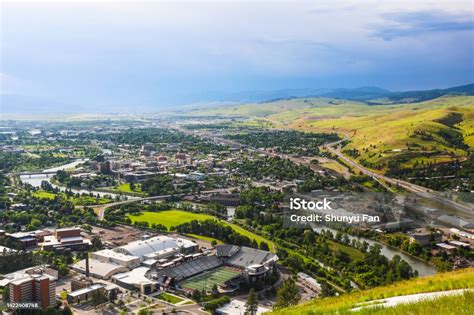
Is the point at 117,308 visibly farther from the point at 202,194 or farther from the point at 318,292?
the point at 202,194

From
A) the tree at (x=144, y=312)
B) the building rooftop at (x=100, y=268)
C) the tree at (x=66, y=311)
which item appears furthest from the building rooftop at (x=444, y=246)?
the tree at (x=66, y=311)

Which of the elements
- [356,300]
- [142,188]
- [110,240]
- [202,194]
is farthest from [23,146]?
[356,300]

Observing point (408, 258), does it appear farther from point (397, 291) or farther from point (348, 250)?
point (397, 291)

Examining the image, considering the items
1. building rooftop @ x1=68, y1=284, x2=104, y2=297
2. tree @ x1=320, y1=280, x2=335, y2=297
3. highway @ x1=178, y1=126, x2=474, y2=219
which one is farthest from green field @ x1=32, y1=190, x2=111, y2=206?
tree @ x1=320, y1=280, x2=335, y2=297

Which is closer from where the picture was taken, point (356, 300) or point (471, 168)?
point (356, 300)

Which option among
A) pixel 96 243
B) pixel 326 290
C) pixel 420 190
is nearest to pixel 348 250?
pixel 326 290

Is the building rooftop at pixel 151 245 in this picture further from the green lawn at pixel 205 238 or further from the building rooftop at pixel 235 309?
the building rooftop at pixel 235 309

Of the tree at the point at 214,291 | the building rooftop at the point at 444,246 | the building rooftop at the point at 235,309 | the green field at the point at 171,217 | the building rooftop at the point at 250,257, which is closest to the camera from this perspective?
the building rooftop at the point at 235,309
